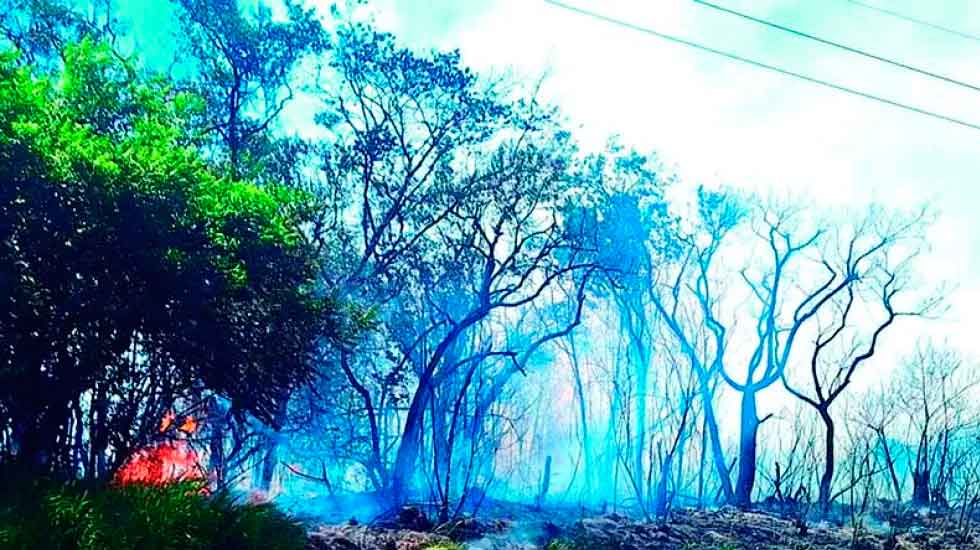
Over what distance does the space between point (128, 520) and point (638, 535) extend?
813cm

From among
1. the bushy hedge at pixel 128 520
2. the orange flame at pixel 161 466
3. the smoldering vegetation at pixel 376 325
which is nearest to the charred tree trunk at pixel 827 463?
the smoldering vegetation at pixel 376 325

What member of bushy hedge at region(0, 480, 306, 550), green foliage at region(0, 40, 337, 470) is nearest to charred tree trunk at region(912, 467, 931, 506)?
green foliage at region(0, 40, 337, 470)

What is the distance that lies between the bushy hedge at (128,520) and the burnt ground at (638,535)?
2258 millimetres

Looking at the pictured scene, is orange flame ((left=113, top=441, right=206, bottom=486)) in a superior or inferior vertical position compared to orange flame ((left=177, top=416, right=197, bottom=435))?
inferior

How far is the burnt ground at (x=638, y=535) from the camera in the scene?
8828 millimetres

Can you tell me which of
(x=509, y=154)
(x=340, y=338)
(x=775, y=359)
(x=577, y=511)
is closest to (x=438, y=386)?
(x=577, y=511)

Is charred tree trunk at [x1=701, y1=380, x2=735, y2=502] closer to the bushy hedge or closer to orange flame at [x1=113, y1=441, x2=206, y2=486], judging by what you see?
orange flame at [x1=113, y1=441, x2=206, y2=486]

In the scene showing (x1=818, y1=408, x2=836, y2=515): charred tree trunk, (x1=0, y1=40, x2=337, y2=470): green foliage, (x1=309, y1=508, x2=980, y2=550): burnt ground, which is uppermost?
(x1=0, y1=40, x2=337, y2=470): green foliage

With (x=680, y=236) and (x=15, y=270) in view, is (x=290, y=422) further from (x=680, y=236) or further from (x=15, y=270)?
(x=680, y=236)

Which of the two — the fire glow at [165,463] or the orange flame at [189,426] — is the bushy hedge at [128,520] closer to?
the fire glow at [165,463]

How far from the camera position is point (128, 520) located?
4832 millimetres

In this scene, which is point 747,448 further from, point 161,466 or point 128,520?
point 128,520

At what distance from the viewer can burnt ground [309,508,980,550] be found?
8828 millimetres

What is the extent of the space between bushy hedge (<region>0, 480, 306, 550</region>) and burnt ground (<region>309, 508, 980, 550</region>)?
7.41 feet
